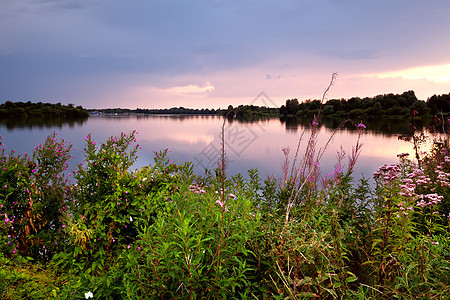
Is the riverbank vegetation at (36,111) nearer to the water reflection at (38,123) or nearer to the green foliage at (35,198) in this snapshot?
the water reflection at (38,123)

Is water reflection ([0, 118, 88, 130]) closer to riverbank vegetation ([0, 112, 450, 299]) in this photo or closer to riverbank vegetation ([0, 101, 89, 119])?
riverbank vegetation ([0, 101, 89, 119])

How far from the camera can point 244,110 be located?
158 inches

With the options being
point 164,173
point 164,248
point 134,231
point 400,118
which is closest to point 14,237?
point 134,231

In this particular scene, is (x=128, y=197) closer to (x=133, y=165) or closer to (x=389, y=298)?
(x=133, y=165)

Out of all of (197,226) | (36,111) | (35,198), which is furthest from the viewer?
(36,111)

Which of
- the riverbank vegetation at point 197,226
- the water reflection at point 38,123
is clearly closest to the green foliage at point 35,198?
the riverbank vegetation at point 197,226

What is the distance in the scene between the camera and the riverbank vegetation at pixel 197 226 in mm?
2225

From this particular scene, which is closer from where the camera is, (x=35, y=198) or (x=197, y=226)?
(x=197, y=226)

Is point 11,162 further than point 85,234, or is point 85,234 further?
point 11,162

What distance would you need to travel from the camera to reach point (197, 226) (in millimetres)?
2371

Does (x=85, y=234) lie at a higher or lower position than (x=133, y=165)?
lower

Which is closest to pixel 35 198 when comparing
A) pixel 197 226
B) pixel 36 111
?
pixel 197 226

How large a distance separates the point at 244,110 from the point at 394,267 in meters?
2.51

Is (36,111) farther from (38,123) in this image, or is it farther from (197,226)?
(197,226)
